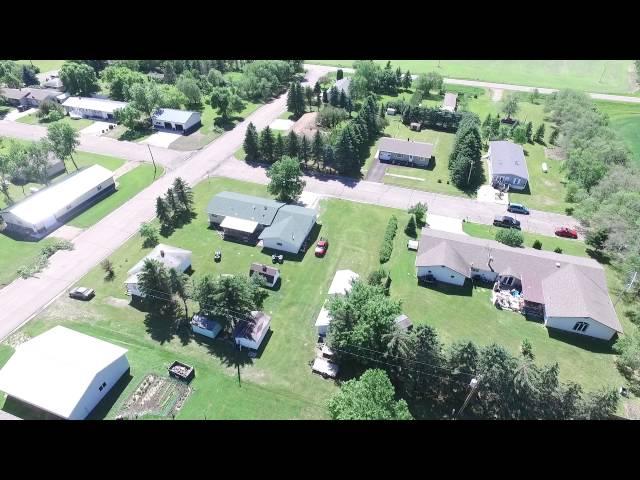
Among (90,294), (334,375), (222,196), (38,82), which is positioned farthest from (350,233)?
(38,82)

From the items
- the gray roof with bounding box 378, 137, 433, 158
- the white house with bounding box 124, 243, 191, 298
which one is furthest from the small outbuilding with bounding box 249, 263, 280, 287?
the gray roof with bounding box 378, 137, 433, 158

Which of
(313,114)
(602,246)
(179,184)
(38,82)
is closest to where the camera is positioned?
(602,246)

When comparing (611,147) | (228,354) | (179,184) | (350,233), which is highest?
(611,147)

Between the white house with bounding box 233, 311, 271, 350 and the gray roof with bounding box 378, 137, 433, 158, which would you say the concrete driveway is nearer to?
the gray roof with bounding box 378, 137, 433, 158

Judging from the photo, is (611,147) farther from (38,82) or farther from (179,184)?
(38,82)

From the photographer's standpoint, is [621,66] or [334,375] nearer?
[334,375]

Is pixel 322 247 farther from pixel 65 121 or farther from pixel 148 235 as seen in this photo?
pixel 65 121

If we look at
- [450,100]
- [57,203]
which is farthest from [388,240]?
[450,100]
